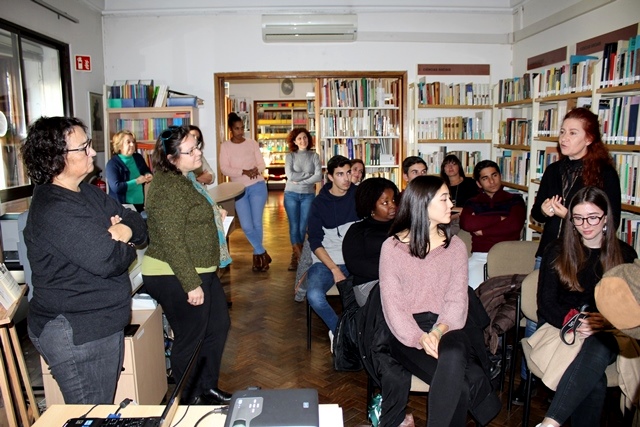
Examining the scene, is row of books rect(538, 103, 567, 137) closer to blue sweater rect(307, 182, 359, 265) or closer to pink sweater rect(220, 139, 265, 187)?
blue sweater rect(307, 182, 359, 265)

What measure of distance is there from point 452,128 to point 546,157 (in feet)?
6.13

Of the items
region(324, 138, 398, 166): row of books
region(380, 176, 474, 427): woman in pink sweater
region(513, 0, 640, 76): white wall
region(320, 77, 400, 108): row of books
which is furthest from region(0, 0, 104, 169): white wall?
region(513, 0, 640, 76): white wall

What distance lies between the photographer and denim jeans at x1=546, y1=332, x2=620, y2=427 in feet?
7.34

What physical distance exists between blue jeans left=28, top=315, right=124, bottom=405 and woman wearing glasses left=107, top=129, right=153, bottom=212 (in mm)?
2708

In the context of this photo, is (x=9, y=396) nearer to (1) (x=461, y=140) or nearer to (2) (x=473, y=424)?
(2) (x=473, y=424)

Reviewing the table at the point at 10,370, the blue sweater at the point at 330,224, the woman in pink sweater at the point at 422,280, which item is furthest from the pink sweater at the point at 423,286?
the table at the point at 10,370

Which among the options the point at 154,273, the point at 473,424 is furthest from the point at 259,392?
the point at 473,424

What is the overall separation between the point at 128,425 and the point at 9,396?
38.3 inches

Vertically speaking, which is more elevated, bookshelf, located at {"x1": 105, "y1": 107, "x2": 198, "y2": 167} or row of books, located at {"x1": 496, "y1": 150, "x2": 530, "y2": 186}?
bookshelf, located at {"x1": 105, "y1": 107, "x2": 198, "y2": 167}

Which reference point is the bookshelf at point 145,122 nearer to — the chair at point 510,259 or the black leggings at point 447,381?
the chair at point 510,259

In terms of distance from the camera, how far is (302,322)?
4.18 m

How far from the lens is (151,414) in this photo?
1456mm

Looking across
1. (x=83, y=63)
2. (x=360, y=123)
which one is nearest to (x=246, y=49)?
(x=360, y=123)

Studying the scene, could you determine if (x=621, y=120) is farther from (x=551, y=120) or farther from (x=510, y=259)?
(x=510, y=259)
